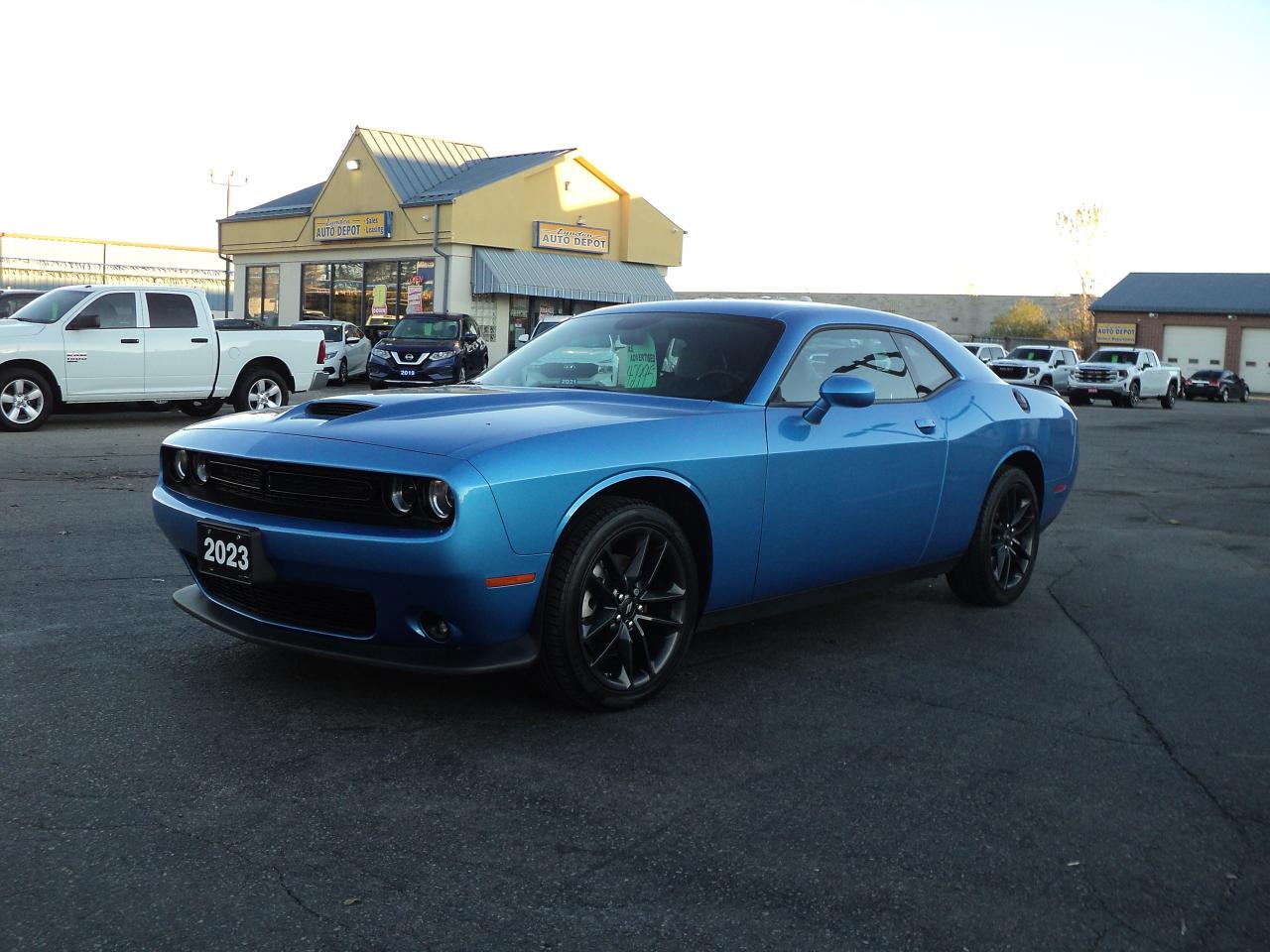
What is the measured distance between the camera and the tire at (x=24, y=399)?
14117 mm

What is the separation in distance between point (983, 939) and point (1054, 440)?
4.27 m

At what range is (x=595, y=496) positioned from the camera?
409 cm

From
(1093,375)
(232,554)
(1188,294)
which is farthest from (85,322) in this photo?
(1188,294)

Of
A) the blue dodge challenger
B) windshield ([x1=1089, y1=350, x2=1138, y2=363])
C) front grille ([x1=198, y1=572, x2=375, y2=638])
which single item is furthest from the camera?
windshield ([x1=1089, y1=350, x2=1138, y2=363])

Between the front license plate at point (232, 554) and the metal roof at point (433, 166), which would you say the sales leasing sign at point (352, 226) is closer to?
the metal roof at point (433, 166)

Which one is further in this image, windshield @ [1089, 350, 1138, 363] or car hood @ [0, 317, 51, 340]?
windshield @ [1089, 350, 1138, 363]

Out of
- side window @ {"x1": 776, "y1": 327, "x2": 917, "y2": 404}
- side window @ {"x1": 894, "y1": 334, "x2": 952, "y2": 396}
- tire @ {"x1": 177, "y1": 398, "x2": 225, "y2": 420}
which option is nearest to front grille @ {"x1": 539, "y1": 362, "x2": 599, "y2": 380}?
side window @ {"x1": 776, "y1": 327, "x2": 917, "y2": 404}

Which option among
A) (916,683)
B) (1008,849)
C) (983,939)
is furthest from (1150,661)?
(983,939)

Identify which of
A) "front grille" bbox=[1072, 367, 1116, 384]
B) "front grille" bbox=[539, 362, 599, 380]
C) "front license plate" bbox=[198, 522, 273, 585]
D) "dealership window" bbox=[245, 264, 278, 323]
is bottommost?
"front license plate" bbox=[198, 522, 273, 585]

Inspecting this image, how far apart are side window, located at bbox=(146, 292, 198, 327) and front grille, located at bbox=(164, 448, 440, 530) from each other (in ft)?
38.8

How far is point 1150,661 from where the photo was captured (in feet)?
17.5

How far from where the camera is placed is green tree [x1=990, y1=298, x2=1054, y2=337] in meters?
77.3

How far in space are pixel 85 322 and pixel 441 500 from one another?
12.4m

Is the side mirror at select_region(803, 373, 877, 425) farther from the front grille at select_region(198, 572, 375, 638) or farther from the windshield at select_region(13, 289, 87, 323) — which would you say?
the windshield at select_region(13, 289, 87, 323)
